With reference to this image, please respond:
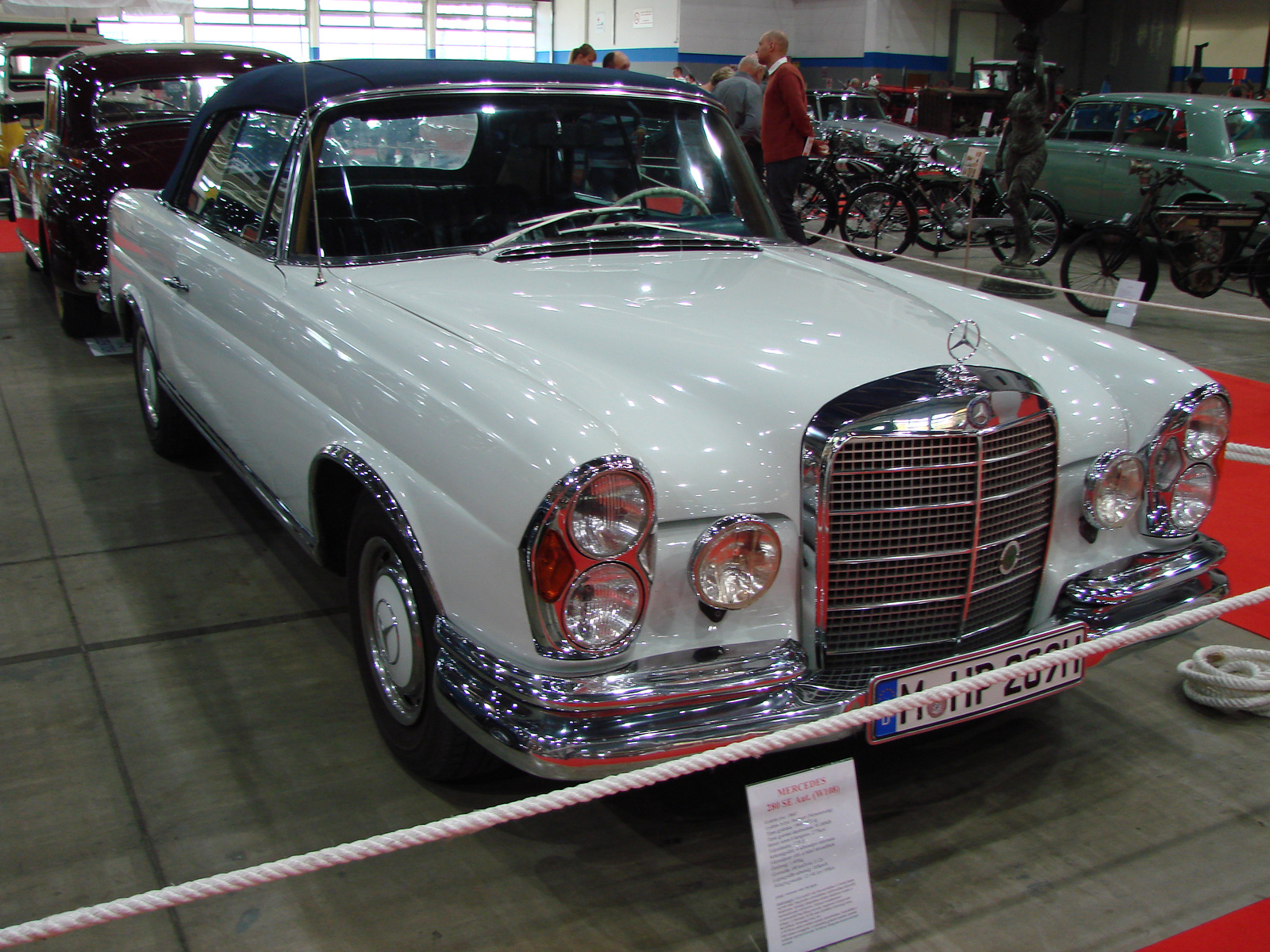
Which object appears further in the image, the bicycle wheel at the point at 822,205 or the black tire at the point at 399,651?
the bicycle wheel at the point at 822,205

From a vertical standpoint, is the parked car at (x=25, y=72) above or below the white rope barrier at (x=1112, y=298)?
above

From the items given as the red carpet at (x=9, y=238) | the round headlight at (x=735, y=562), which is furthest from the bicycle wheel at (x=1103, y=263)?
the red carpet at (x=9, y=238)

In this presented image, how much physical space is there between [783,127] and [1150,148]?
357cm

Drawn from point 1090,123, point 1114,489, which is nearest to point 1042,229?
point 1090,123

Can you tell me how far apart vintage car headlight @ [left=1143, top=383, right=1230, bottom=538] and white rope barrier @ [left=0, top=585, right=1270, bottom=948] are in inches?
12.0

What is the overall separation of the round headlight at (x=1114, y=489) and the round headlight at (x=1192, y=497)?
0.13m

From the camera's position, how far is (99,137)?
6.57 meters

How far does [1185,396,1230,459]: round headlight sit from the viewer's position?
2.68 meters

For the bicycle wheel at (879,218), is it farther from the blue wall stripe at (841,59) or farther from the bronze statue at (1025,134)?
the blue wall stripe at (841,59)

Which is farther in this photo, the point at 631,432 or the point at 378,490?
the point at 378,490

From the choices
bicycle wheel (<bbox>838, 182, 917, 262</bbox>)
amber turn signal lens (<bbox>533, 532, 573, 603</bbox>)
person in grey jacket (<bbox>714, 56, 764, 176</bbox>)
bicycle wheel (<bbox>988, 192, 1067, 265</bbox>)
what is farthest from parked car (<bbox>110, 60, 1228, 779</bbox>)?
bicycle wheel (<bbox>838, 182, 917, 262</bbox>)

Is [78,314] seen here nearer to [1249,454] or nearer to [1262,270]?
[1249,454]

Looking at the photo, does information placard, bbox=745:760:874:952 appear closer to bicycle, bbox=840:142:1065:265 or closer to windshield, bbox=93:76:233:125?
windshield, bbox=93:76:233:125

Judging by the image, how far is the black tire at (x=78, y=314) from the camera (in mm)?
6902
